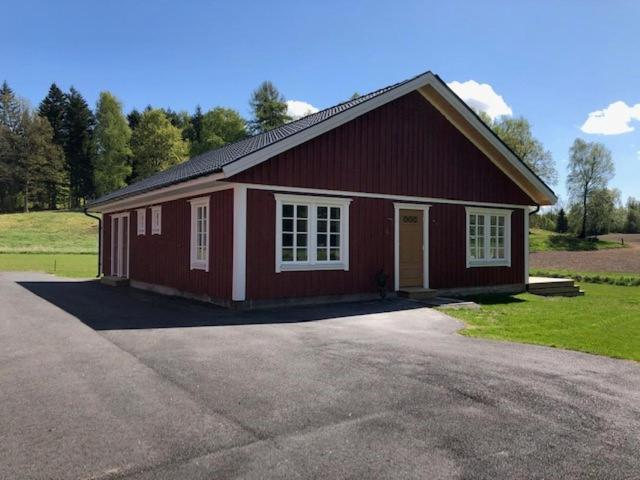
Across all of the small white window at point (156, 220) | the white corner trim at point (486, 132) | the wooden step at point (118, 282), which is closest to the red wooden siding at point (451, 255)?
the white corner trim at point (486, 132)

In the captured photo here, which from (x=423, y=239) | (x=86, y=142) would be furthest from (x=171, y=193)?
(x=86, y=142)

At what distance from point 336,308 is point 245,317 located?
2.30 meters

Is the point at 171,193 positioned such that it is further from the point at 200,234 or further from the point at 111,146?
the point at 111,146

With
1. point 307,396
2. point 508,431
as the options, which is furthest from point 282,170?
point 508,431

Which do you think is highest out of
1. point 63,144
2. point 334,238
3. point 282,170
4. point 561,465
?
point 63,144

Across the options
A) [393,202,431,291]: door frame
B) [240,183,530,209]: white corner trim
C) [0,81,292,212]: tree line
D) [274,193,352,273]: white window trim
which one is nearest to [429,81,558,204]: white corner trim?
[240,183,530,209]: white corner trim

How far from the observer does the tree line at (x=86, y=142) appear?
5822 cm

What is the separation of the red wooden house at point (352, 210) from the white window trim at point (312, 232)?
0.03 metres

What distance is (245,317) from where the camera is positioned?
968 centimetres

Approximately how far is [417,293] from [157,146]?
49264 millimetres

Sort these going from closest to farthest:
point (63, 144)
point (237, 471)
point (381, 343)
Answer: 1. point (237, 471)
2. point (381, 343)
3. point (63, 144)

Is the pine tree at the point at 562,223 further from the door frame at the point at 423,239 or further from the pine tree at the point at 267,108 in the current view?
the door frame at the point at 423,239

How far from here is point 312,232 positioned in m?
11.7

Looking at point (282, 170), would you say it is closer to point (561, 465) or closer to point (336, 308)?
point (336, 308)
